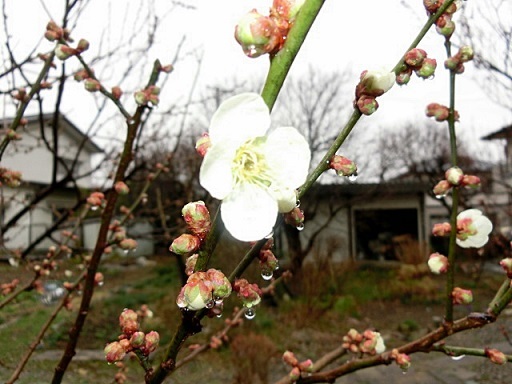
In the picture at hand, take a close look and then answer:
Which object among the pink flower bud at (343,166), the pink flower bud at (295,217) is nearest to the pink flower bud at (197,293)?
the pink flower bud at (295,217)

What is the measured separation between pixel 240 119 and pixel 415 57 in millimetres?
355

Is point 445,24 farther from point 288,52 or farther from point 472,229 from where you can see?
point 288,52

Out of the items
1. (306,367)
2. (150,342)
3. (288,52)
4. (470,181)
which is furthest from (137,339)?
(470,181)

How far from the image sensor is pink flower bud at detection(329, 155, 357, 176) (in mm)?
604

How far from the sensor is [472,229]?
111 centimetres

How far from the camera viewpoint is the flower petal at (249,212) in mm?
481

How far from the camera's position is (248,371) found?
4438 millimetres

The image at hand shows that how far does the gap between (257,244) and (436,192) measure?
699mm

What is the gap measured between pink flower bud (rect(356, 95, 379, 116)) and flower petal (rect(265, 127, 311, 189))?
0.13m

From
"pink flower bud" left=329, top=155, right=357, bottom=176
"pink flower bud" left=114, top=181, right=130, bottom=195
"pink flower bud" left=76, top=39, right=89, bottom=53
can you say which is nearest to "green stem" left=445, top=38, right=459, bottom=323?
"pink flower bud" left=329, top=155, right=357, bottom=176

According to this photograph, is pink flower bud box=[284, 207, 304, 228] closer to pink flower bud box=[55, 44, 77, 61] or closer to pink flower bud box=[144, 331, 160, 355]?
pink flower bud box=[144, 331, 160, 355]

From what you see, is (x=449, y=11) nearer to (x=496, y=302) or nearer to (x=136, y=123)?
(x=496, y=302)

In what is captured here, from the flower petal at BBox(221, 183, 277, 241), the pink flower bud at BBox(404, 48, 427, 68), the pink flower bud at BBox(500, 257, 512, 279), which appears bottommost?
the pink flower bud at BBox(500, 257, 512, 279)

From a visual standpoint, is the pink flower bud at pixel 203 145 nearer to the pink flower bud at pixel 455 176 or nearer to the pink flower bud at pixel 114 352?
the pink flower bud at pixel 114 352
